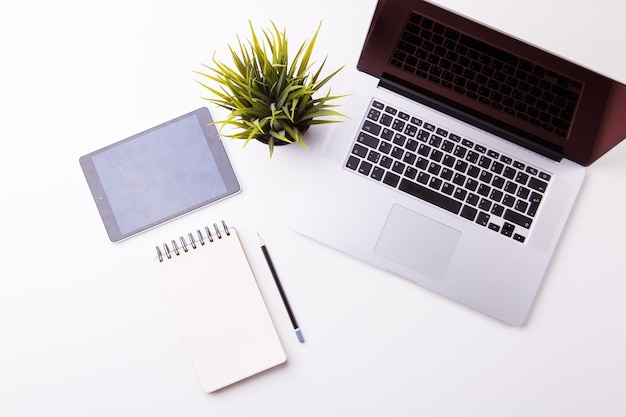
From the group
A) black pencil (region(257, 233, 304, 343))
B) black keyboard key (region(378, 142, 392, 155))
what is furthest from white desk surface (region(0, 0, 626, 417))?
black keyboard key (region(378, 142, 392, 155))

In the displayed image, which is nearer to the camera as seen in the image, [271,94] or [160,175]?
[271,94]

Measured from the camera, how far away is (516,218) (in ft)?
2.66

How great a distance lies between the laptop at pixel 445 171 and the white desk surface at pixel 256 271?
1.5 inches

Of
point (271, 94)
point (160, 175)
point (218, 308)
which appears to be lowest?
point (218, 308)

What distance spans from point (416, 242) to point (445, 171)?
0.41ft

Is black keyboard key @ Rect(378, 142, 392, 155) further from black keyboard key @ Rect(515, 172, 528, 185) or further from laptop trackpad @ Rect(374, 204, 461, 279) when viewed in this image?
black keyboard key @ Rect(515, 172, 528, 185)

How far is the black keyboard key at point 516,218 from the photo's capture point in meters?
0.81

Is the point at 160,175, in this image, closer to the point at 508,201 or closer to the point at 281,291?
the point at 281,291

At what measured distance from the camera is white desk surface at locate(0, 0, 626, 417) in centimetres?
83

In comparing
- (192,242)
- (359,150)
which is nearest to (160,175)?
(192,242)

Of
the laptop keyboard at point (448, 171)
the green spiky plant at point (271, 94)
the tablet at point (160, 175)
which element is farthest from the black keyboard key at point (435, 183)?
the tablet at point (160, 175)

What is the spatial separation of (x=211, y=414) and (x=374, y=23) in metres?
0.68

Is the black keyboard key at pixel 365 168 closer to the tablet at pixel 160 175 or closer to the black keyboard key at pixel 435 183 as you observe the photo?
the black keyboard key at pixel 435 183

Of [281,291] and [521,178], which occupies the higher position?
[521,178]
